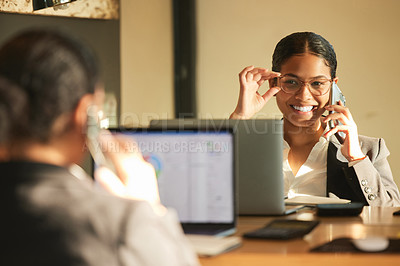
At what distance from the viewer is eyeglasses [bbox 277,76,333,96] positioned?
8.43ft

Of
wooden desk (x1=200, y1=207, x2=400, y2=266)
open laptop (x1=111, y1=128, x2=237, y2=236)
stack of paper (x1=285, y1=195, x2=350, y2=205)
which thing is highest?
open laptop (x1=111, y1=128, x2=237, y2=236)

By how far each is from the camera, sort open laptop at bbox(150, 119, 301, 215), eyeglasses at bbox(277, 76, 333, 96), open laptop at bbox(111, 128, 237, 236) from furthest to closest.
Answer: eyeglasses at bbox(277, 76, 333, 96), open laptop at bbox(150, 119, 301, 215), open laptop at bbox(111, 128, 237, 236)

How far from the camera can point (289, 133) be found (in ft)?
8.75

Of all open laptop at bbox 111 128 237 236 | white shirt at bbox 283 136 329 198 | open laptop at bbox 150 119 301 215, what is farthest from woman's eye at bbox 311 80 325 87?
open laptop at bbox 111 128 237 236

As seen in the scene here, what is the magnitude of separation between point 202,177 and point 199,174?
0.01 meters

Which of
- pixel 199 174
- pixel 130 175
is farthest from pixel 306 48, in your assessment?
pixel 130 175

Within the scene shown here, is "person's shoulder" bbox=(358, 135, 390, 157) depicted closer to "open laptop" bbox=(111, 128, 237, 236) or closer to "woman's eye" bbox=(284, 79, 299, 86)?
"woman's eye" bbox=(284, 79, 299, 86)

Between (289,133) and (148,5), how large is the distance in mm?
2364

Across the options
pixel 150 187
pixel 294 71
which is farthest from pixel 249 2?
pixel 150 187

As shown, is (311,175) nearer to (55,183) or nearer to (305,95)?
(305,95)

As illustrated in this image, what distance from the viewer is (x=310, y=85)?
101 inches

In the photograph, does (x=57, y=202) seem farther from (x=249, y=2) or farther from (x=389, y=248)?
(x=249, y=2)

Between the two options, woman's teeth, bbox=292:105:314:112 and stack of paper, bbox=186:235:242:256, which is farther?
woman's teeth, bbox=292:105:314:112

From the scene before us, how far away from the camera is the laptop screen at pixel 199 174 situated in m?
1.60
